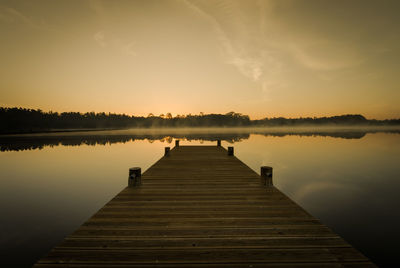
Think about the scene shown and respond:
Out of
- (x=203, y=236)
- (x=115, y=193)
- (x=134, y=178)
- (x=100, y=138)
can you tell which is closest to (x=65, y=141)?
(x=100, y=138)

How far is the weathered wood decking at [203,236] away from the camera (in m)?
2.88

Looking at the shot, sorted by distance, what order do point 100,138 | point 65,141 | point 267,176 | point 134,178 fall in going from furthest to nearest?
point 100,138
point 65,141
point 134,178
point 267,176

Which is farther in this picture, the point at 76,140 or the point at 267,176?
the point at 76,140

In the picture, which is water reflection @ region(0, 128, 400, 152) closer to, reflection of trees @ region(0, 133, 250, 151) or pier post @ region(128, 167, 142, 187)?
reflection of trees @ region(0, 133, 250, 151)

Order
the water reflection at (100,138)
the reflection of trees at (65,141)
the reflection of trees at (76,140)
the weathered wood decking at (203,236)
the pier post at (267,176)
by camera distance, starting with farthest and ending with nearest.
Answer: the water reflection at (100,138)
the reflection of trees at (76,140)
the reflection of trees at (65,141)
the pier post at (267,176)
the weathered wood decking at (203,236)

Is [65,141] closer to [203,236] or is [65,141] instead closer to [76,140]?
[76,140]

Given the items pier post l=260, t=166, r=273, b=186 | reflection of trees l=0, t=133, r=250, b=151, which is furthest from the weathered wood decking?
reflection of trees l=0, t=133, r=250, b=151

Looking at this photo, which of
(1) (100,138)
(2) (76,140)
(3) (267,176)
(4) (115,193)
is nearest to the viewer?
(3) (267,176)

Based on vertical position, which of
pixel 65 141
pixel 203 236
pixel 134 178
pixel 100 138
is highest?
pixel 134 178

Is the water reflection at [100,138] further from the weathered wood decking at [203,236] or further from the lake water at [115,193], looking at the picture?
the weathered wood decking at [203,236]

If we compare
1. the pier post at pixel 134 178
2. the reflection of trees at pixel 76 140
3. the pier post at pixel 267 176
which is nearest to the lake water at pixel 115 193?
the pier post at pixel 134 178

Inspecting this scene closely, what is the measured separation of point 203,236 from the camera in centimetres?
350

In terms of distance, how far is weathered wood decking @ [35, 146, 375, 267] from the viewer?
2.88 m

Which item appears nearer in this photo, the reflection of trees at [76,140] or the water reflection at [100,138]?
the reflection of trees at [76,140]
